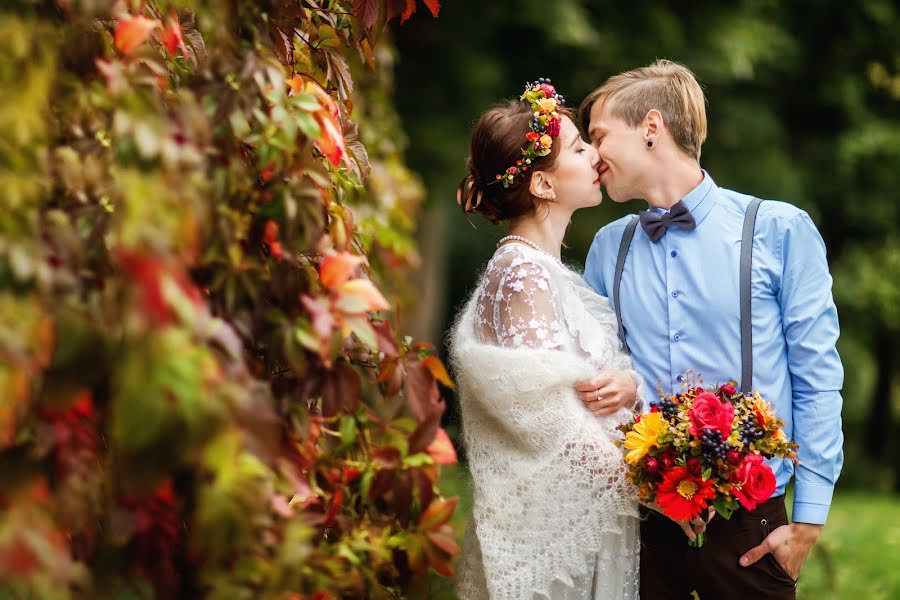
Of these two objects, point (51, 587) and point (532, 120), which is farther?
point (532, 120)

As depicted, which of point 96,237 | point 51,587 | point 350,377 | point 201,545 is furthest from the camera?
point 350,377

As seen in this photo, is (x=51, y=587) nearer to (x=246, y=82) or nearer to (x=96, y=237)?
(x=96, y=237)

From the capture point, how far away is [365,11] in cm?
216

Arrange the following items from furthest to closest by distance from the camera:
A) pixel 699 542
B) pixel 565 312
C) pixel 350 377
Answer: pixel 565 312, pixel 699 542, pixel 350 377

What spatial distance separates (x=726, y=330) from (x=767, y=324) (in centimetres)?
11

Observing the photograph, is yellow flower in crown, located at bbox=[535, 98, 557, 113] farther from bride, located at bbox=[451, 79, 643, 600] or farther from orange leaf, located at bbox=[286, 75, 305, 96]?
orange leaf, located at bbox=[286, 75, 305, 96]

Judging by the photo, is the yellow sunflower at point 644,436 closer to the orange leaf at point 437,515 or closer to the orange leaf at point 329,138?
the orange leaf at point 437,515

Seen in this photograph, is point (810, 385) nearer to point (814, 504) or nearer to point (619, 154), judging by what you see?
point (814, 504)

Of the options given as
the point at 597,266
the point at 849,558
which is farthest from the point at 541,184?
the point at 849,558

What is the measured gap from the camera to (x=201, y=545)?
1.44 meters

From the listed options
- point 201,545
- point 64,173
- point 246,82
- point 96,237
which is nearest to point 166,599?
point 201,545

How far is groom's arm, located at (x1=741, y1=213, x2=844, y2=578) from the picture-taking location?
2746 millimetres

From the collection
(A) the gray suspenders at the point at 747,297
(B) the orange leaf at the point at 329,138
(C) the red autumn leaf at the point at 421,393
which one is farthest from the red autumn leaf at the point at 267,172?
(A) the gray suspenders at the point at 747,297

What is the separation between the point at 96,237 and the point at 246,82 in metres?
0.38
